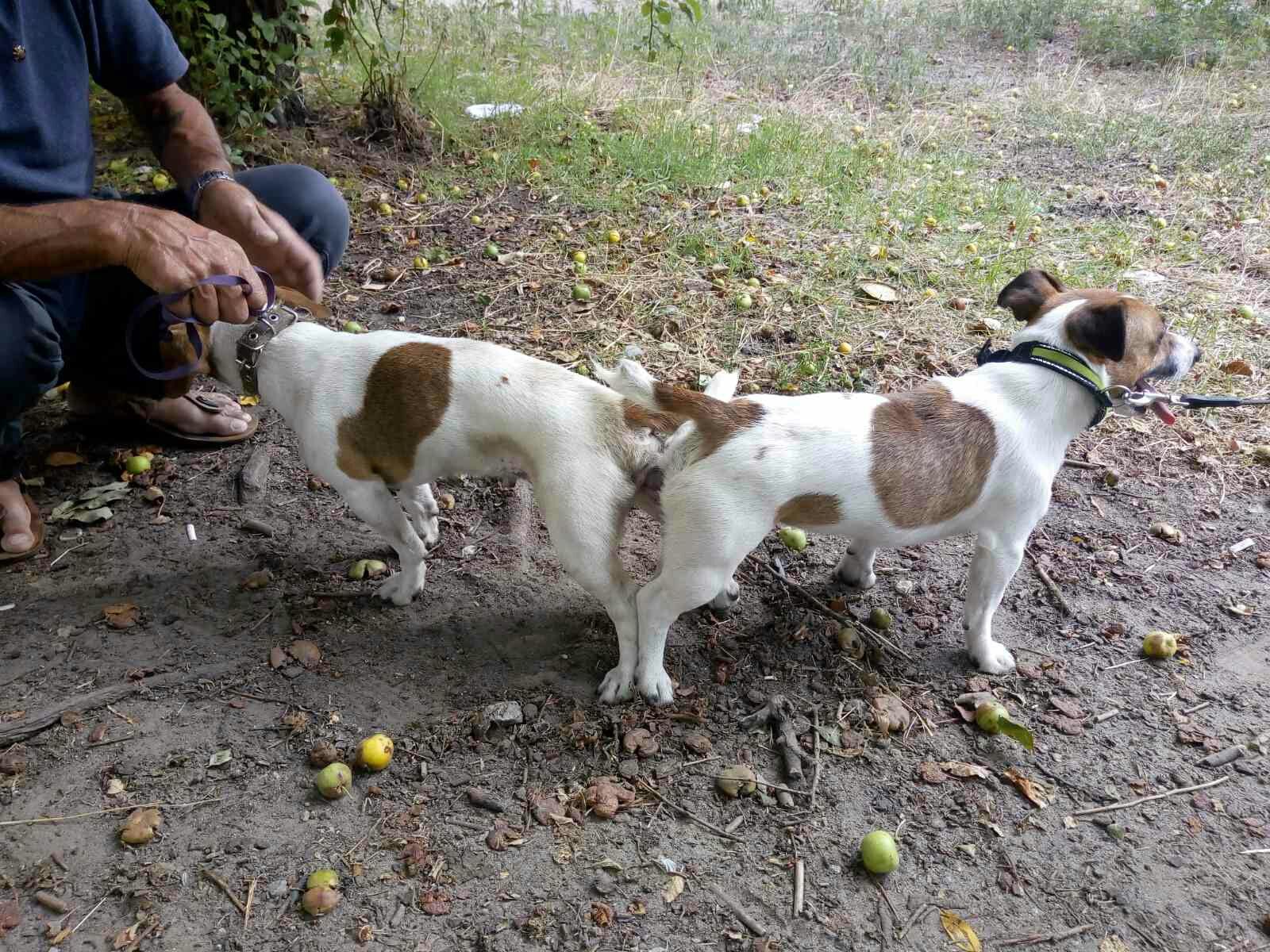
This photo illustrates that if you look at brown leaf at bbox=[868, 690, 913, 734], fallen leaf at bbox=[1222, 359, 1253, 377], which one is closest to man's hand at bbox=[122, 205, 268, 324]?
brown leaf at bbox=[868, 690, 913, 734]

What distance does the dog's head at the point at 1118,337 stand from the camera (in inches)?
109

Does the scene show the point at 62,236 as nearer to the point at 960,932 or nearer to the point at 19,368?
the point at 19,368

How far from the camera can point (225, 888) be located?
2352 mm

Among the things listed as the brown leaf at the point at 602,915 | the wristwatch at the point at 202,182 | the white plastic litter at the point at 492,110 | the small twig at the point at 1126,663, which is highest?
the wristwatch at the point at 202,182

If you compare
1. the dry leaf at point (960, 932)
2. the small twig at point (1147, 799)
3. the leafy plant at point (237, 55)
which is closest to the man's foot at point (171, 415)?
the leafy plant at point (237, 55)

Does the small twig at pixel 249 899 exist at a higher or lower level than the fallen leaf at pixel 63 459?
lower

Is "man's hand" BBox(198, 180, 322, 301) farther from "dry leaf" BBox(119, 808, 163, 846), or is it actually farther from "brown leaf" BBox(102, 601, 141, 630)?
"dry leaf" BBox(119, 808, 163, 846)

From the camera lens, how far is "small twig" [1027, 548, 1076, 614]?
343 centimetres

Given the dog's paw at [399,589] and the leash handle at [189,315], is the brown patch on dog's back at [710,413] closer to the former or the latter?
the dog's paw at [399,589]

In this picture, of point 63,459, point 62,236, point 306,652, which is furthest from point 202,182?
point 306,652

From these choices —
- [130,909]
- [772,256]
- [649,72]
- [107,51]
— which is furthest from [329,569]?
[649,72]

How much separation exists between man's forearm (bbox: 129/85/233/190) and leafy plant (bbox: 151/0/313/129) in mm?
2146

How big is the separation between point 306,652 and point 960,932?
7.46 feet

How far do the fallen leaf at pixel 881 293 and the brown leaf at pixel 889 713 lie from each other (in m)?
2.98
